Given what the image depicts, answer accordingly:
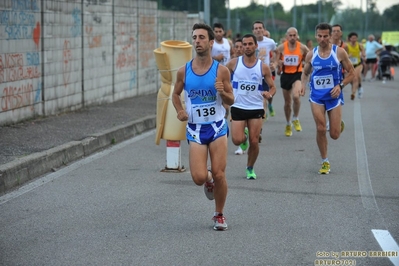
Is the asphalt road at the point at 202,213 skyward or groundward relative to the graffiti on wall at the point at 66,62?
groundward

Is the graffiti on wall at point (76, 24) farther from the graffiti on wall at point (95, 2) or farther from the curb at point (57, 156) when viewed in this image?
the curb at point (57, 156)

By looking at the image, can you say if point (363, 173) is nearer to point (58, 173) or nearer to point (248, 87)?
point (248, 87)

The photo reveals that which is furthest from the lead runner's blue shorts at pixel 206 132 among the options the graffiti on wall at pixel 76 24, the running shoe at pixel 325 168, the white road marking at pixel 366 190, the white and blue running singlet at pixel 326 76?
the graffiti on wall at pixel 76 24

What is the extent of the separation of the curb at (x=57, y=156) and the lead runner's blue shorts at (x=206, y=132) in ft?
9.11

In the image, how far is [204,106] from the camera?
817 centimetres

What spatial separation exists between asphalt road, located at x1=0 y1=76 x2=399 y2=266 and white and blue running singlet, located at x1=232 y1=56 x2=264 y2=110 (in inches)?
37.5

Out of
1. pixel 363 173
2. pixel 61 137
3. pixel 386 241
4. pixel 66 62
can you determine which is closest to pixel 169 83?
pixel 61 137

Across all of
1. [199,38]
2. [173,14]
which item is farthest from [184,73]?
[173,14]

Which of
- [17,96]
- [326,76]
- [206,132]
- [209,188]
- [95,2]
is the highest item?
[95,2]

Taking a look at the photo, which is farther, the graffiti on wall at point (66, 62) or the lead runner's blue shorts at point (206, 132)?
the graffiti on wall at point (66, 62)

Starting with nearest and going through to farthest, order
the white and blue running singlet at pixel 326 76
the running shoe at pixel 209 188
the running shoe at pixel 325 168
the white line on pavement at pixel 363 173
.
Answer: the running shoe at pixel 209 188 → the white line on pavement at pixel 363 173 → the running shoe at pixel 325 168 → the white and blue running singlet at pixel 326 76

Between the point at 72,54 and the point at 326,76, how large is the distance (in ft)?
25.0

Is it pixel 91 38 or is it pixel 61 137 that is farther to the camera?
pixel 91 38

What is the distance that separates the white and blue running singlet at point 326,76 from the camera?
1176 centimetres
